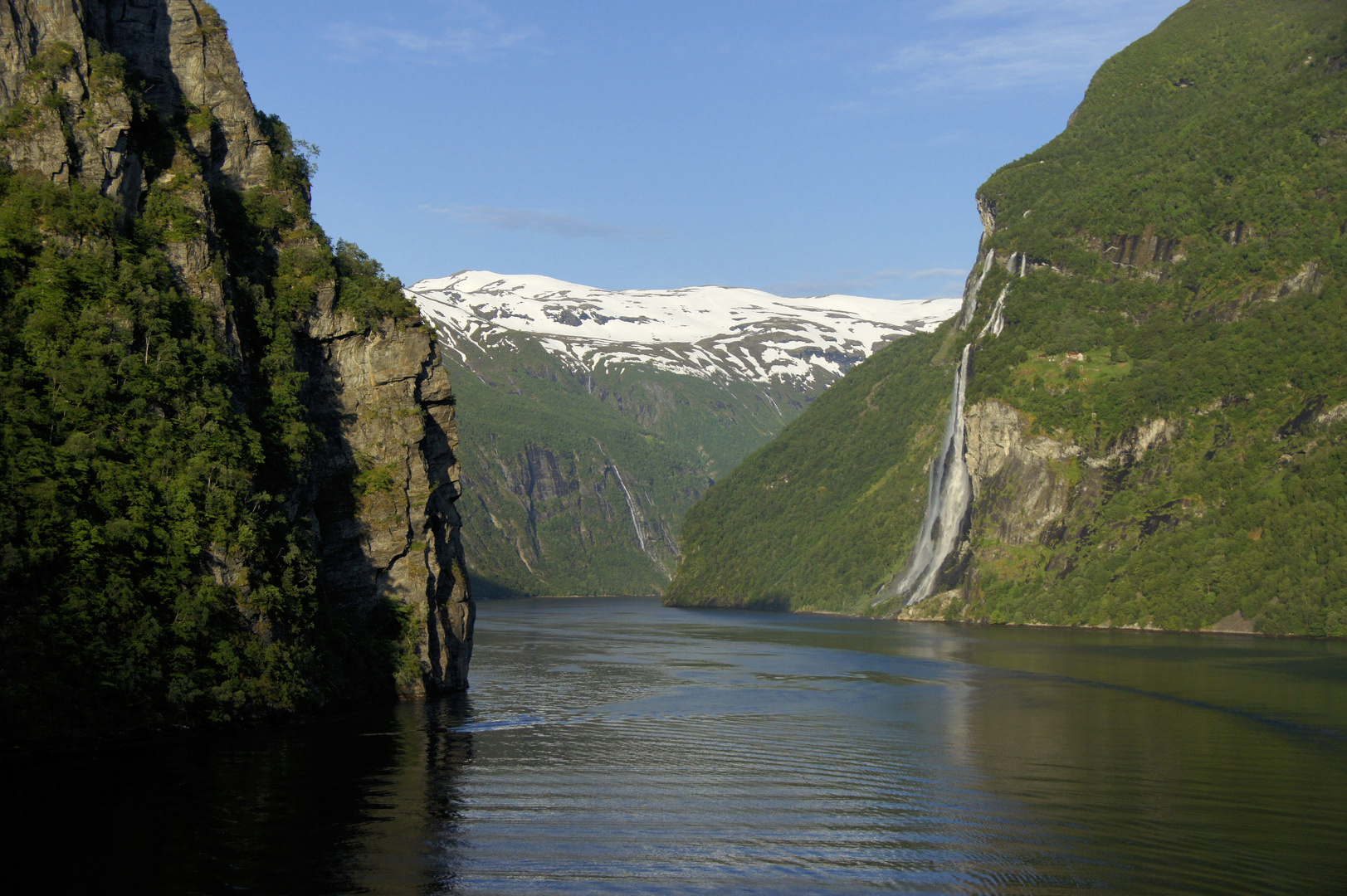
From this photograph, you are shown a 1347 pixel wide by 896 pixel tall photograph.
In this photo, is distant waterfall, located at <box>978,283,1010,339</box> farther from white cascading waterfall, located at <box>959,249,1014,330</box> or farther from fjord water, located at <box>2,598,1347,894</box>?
fjord water, located at <box>2,598,1347,894</box>

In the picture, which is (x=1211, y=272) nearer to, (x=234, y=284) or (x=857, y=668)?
(x=857, y=668)

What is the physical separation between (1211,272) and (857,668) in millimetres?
92313

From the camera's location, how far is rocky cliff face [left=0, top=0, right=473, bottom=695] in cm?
5212

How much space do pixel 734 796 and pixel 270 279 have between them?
3773 cm

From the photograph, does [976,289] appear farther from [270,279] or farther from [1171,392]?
[270,279]

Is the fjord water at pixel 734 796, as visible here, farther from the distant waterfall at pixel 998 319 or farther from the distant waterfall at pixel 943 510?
the distant waterfall at pixel 998 319

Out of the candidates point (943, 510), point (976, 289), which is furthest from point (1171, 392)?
point (976, 289)

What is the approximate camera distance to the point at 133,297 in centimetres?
4872

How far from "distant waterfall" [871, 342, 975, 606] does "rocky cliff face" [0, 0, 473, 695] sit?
97.7 metres

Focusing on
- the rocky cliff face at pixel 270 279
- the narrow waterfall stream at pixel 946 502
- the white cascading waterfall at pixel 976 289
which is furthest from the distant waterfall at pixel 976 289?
the rocky cliff face at pixel 270 279

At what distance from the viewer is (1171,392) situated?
136 metres

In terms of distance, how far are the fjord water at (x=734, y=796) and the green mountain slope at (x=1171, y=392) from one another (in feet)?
173

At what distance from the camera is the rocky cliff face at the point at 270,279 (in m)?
52.1

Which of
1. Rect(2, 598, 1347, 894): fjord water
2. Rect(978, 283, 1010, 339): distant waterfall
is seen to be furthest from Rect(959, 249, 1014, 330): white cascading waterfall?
Rect(2, 598, 1347, 894): fjord water
